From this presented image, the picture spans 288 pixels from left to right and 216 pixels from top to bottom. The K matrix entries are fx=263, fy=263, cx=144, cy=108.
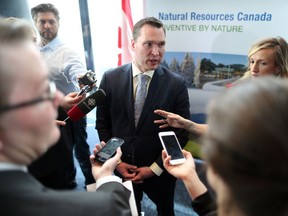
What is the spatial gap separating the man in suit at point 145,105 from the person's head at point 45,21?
1.28 metres

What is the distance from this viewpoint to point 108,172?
4.13ft

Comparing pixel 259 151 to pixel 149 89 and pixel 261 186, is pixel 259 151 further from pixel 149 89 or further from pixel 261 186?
pixel 149 89

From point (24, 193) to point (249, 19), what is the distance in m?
2.56

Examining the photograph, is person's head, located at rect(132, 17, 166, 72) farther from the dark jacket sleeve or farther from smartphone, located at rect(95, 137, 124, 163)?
the dark jacket sleeve

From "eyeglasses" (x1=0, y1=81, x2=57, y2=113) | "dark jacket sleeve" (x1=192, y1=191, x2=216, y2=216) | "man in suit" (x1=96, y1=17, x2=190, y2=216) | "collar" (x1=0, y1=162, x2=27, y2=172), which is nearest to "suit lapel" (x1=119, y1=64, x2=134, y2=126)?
"man in suit" (x1=96, y1=17, x2=190, y2=216)

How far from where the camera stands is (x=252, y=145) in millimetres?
623

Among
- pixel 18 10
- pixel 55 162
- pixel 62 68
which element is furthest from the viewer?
pixel 18 10

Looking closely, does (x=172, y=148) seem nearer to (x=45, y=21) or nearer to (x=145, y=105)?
(x=145, y=105)

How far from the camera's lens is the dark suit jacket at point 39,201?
665 millimetres

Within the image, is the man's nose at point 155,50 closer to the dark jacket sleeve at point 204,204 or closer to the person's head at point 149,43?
the person's head at point 149,43

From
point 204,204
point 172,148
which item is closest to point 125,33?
point 172,148

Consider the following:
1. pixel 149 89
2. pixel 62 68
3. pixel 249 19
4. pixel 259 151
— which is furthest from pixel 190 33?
pixel 259 151

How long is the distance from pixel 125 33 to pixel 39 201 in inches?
106

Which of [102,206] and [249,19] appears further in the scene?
[249,19]
